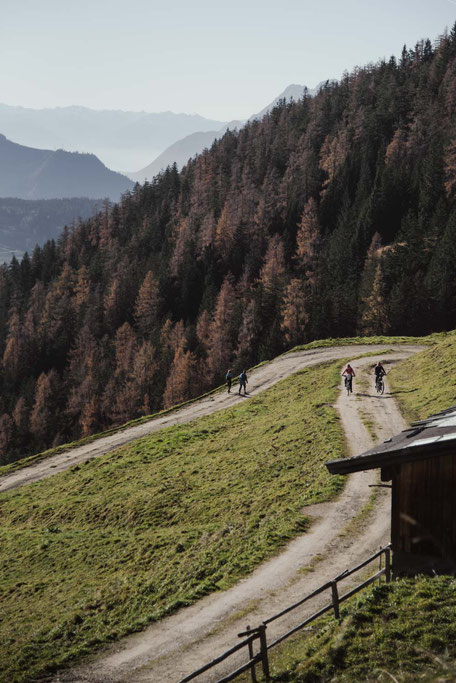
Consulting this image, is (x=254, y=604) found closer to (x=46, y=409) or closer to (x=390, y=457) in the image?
(x=390, y=457)

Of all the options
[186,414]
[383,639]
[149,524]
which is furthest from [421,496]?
[186,414]

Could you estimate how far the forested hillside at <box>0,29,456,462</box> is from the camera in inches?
4387

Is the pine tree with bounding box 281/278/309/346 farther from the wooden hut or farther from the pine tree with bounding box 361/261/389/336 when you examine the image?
the wooden hut

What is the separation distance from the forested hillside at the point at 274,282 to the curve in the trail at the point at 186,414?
103 ft

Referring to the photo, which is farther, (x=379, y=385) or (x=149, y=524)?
(x=379, y=385)

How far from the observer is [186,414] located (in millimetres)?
57469

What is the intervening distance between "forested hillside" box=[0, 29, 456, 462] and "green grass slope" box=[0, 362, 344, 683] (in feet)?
200

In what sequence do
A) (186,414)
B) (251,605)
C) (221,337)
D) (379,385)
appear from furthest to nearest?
(221,337), (186,414), (379,385), (251,605)

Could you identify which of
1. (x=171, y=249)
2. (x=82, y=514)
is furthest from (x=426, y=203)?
(x=82, y=514)

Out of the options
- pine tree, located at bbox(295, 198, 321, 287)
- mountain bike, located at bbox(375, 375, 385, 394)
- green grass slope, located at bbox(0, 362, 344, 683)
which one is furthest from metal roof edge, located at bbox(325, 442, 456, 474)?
pine tree, located at bbox(295, 198, 321, 287)

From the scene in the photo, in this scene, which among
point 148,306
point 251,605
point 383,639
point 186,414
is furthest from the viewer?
point 148,306

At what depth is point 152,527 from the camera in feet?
97.6

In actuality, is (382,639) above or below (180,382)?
above

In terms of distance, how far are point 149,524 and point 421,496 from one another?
18.4m
